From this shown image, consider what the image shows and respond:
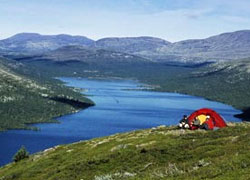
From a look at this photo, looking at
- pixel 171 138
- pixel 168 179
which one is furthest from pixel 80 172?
pixel 168 179

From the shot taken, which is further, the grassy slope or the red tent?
the red tent

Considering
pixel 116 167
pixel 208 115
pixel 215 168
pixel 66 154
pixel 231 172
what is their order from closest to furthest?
pixel 231 172, pixel 215 168, pixel 116 167, pixel 208 115, pixel 66 154

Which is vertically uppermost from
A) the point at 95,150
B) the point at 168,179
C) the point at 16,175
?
the point at 168,179

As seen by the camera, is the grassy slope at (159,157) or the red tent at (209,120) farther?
the red tent at (209,120)

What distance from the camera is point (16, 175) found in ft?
282

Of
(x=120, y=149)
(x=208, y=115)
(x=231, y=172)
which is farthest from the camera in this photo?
(x=208, y=115)

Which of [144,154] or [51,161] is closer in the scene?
[144,154]

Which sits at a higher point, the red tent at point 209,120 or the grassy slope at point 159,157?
the red tent at point 209,120

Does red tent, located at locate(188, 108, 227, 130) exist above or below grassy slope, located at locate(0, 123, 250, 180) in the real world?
above

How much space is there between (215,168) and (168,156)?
2528cm

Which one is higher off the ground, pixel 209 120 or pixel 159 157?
pixel 209 120

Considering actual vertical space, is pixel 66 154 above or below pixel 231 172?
below

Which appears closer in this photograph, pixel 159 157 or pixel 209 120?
pixel 159 157

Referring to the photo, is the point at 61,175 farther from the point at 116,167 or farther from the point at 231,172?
the point at 231,172
